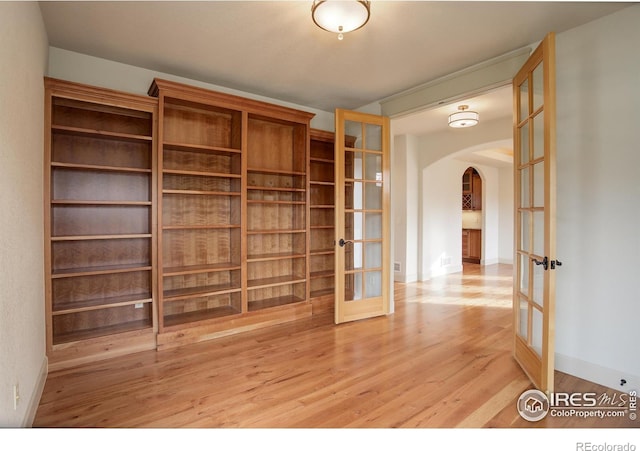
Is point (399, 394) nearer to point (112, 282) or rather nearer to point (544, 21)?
point (112, 282)

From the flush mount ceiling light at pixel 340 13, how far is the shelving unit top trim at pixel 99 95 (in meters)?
1.75

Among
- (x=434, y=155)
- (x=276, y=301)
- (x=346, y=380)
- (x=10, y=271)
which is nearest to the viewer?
(x=10, y=271)

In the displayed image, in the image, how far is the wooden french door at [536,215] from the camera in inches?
84.5

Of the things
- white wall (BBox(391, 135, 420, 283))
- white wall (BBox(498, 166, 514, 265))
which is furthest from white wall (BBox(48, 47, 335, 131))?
white wall (BBox(498, 166, 514, 265))

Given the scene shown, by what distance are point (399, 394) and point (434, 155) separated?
Result: 4938 millimetres

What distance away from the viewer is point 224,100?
334 cm

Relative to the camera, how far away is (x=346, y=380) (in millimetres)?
2475

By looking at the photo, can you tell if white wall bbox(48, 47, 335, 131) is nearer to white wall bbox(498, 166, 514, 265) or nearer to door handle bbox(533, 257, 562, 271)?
door handle bbox(533, 257, 562, 271)

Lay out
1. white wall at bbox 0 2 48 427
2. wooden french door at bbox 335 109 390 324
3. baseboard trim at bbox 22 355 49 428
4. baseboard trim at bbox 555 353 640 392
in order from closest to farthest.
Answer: white wall at bbox 0 2 48 427, baseboard trim at bbox 22 355 49 428, baseboard trim at bbox 555 353 640 392, wooden french door at bbox 335 109 390 324

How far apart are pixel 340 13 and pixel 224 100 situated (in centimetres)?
164

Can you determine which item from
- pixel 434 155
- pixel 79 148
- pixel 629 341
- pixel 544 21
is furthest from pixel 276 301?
pixel 434 155

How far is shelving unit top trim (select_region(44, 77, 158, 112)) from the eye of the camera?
262 cm

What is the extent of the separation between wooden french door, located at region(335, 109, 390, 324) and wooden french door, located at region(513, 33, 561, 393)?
156 cm
